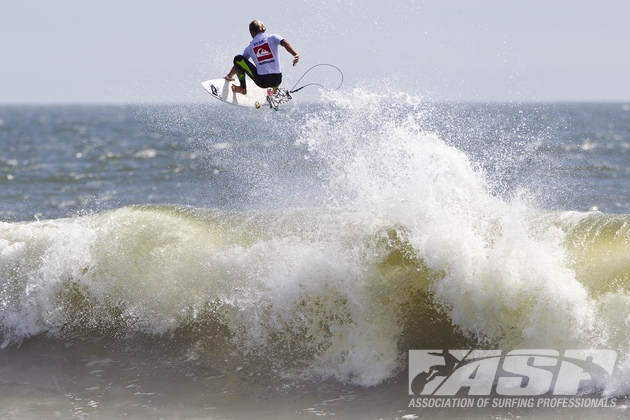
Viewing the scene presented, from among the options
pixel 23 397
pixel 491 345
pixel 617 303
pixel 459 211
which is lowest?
pixel 23 397

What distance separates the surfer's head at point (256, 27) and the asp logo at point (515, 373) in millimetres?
5302

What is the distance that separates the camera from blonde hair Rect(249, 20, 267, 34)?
959cm

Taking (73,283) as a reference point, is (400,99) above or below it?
above

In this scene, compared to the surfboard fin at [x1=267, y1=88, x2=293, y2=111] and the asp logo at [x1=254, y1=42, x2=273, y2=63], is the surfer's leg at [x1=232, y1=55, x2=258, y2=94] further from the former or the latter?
the surfboard fin at [x1=267, y1=88, x2=293, y2=111]

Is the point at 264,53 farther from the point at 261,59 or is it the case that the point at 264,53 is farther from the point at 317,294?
the point at 317,294

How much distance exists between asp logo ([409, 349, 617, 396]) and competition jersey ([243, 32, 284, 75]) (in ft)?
16.0

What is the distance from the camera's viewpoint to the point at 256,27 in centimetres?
962

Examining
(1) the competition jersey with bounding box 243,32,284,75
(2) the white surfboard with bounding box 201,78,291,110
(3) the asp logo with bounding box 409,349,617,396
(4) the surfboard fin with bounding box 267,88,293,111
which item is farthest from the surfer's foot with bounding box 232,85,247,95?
(3) the asp logo with bounding box 409,349,617,396

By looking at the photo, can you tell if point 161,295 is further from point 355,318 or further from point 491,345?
point 491,345

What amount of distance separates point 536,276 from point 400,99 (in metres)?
3.93

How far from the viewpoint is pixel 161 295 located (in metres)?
7.91

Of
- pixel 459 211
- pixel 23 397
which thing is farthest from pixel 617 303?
pixel 23 397

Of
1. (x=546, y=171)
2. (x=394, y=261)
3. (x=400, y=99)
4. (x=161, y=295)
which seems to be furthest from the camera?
(x=546, y=171)

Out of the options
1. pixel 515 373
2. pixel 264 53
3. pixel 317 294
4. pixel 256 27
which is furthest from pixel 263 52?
pixel 515 373
